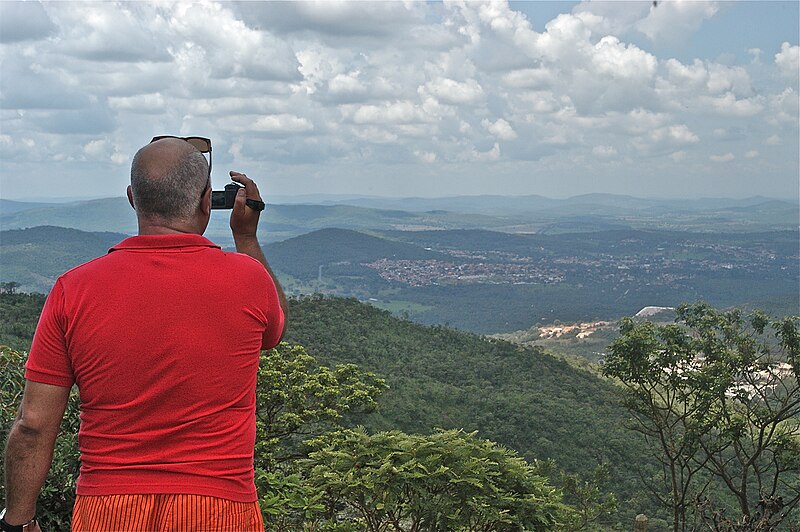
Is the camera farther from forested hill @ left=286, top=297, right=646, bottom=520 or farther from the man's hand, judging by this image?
forested hill @ left=286, top=297, right=646, bottom=520

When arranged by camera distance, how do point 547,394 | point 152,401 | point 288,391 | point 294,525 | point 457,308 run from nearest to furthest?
1. point 152,401
2. point 294,525
3. point 288,391
4. point 547,394
5. point 457,308

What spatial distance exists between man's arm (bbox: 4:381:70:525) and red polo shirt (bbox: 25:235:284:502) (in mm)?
38

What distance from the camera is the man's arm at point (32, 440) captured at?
5.75ft

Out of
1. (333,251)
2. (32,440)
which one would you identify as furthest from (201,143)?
(333,251)

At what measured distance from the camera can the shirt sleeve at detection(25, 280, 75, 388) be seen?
1717mm

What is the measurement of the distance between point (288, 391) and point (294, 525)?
165 inches

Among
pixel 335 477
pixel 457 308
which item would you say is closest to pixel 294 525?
pixel 335 477

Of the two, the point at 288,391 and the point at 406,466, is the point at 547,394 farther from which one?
the point at 406,466

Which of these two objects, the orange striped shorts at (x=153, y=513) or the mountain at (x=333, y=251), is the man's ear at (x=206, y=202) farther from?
the mountain at (x=333, y=251)

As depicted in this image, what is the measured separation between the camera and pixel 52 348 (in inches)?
68.1

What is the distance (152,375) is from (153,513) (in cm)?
31

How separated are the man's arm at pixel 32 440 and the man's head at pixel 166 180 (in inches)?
18.2

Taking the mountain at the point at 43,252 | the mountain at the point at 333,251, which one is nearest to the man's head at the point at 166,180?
the mountain at the point at 43,252

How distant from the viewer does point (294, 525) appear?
5.30 m
